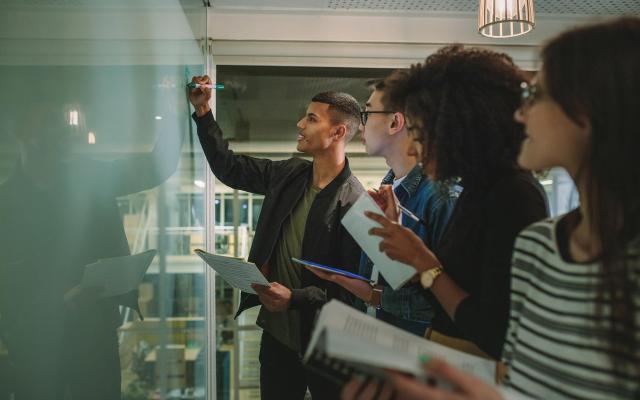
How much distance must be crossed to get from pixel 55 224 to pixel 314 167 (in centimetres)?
136

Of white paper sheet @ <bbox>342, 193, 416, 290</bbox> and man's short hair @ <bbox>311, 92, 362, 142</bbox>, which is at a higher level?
man's short hair @ <bbox>311, 92, 362, 142</bbox>

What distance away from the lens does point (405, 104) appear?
126cm

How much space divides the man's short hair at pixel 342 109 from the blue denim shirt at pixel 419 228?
63 centimetres

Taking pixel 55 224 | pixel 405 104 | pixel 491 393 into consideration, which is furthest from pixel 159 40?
pixel 491 393

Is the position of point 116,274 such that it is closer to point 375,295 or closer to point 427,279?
point 427,279

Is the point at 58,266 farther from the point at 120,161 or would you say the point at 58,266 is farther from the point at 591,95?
the point at 591,95

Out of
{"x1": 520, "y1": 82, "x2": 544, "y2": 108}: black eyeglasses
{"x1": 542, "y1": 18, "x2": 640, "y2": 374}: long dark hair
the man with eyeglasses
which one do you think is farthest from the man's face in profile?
{"x1": 542, "y1": 18, "x2": 640, "y2": 374}: long dark hair

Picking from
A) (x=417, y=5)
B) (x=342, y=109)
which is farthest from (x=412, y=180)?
(x=417, y=5)

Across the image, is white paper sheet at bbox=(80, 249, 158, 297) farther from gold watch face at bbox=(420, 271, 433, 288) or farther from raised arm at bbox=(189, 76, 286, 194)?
raised arm at bbox=(189, 76, 286, 194)

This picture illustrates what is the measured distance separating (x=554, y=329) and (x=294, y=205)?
1302 mm

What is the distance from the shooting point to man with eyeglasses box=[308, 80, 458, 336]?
140 centimetres

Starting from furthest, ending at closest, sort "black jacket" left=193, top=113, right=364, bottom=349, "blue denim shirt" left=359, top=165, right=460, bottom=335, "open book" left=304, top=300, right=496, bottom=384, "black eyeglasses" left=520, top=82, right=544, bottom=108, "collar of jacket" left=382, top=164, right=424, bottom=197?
"black jacket" left=193, top=113, right=364, bottom=349 < "collar of jacket" left=382, top=164, right=424, bottom=197 < "blue denim shirt" left=359, top=165, right=460, bottom=335 < "black eyeglasses" left=520, top=82, right=544, bottom=108 < "open book" left=304, top=300, right=496, bottom=384

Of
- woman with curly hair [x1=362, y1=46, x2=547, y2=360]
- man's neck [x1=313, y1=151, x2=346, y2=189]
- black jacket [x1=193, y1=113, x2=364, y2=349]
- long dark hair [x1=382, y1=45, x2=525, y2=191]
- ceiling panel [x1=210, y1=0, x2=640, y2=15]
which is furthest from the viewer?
ceiling panel [x1=210, y1=0, x2=640, y2=15]

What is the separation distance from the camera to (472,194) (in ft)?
3.53
